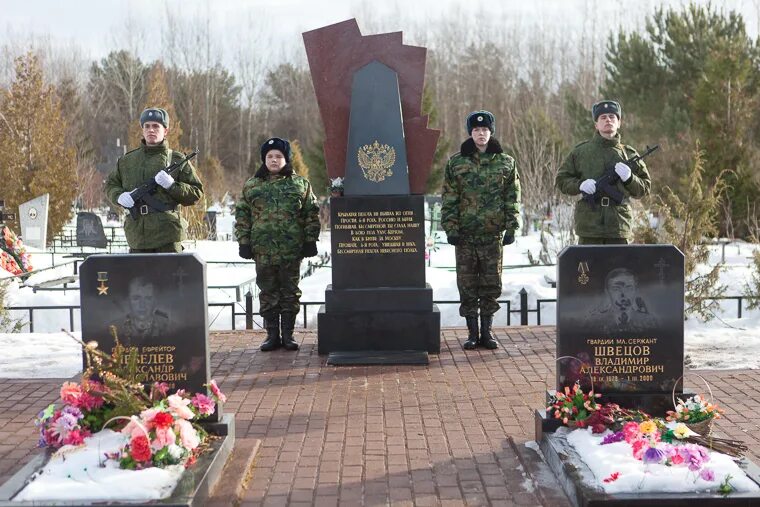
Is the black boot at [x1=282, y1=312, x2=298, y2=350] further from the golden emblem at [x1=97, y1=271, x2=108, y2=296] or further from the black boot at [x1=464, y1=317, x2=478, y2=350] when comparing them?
the golden emblem at [x1=97, y1=271, x2=108, y2=296]

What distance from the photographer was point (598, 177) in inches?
278

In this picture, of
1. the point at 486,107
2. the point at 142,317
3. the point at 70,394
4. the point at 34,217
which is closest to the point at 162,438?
the point at 70,394

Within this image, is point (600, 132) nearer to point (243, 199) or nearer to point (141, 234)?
point (243, 199)

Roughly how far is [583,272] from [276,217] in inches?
147

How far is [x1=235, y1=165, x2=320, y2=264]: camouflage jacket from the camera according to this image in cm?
771

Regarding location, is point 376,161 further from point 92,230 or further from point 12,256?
point 92,230

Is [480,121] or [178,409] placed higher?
[480,121]

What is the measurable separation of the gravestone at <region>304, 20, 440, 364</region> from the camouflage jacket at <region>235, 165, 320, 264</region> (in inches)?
11.6

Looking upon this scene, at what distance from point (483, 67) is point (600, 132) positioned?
42.6 m

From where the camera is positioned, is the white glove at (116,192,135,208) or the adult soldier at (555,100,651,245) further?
the adult soldier at (555,100,651,245)

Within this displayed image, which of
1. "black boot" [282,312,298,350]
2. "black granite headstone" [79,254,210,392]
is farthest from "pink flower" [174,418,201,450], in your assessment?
"black boot" [282,312,298,350]

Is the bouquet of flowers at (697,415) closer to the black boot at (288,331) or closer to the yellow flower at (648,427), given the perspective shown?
the yellow flower at (648,427)

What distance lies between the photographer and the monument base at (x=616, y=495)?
384cm

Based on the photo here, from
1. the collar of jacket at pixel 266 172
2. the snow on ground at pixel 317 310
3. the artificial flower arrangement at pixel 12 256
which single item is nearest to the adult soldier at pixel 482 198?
the collar of jacket at pixel 266 172
